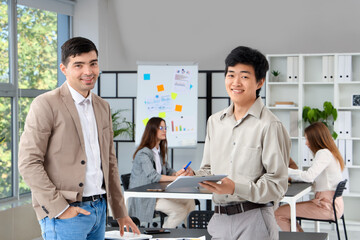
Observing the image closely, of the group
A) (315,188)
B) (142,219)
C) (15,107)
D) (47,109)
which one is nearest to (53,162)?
(47,109)

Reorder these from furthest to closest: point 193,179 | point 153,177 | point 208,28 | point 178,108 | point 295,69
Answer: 1. point 208,28
2. point 295,69
3. point 178,108
4. point 153,177
5. point 193,179

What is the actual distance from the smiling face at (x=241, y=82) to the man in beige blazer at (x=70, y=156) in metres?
0.56

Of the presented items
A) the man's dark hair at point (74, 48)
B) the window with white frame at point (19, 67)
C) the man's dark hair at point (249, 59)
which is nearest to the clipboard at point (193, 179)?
the man's dark hair at point (249, 59)

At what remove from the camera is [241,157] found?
7.20 feet

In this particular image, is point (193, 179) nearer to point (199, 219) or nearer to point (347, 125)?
point (199, 219)

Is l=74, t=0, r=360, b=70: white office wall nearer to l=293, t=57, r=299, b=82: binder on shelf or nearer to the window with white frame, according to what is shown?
l=293, t=57, r=299, b=82: binder on shelf

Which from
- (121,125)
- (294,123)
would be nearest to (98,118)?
(294,123)

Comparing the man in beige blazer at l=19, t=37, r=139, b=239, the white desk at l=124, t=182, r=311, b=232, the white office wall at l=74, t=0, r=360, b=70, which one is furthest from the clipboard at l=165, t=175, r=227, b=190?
the white office wall at l=74, t=0, r=360, b=70

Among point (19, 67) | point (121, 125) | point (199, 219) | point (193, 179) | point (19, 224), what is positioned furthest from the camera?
point (121, 125)

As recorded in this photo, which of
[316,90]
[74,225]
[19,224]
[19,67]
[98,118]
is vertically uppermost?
[19,67]

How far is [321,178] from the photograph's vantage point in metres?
5.26

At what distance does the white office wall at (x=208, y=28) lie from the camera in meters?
7.53

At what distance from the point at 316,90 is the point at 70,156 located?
228 inches

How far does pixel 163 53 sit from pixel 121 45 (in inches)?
28.0
